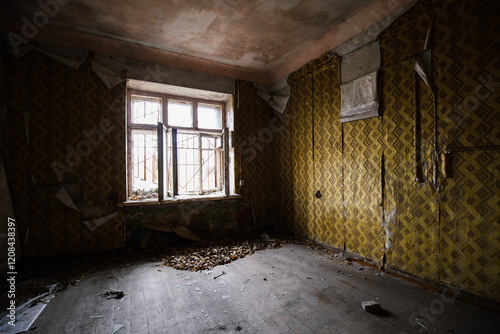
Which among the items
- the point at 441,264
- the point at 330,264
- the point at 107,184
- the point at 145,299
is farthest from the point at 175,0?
the point at 441,264

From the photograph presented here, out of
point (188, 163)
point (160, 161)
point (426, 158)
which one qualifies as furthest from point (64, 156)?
point (426, 158)

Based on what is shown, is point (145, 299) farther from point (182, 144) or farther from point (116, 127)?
point (182, 144)

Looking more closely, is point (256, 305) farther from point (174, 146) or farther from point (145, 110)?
point (145, 110)

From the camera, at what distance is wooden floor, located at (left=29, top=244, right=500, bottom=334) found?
1.93 metres

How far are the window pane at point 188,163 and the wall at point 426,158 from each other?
2.52 m

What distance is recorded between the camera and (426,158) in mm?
2611

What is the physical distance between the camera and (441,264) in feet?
8.09

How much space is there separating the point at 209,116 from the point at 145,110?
A: 4.15 ft

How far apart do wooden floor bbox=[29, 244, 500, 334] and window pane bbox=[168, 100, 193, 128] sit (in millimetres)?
2724

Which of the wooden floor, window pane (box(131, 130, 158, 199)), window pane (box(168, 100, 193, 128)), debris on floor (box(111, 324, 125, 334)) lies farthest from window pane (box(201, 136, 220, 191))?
debris on floor (box(111, 324, 125, 334))

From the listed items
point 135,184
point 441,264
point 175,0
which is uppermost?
point 175,0

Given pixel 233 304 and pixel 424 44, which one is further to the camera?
pixel 424 44

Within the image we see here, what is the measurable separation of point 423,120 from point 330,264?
7.09ft

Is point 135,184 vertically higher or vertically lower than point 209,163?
lower
